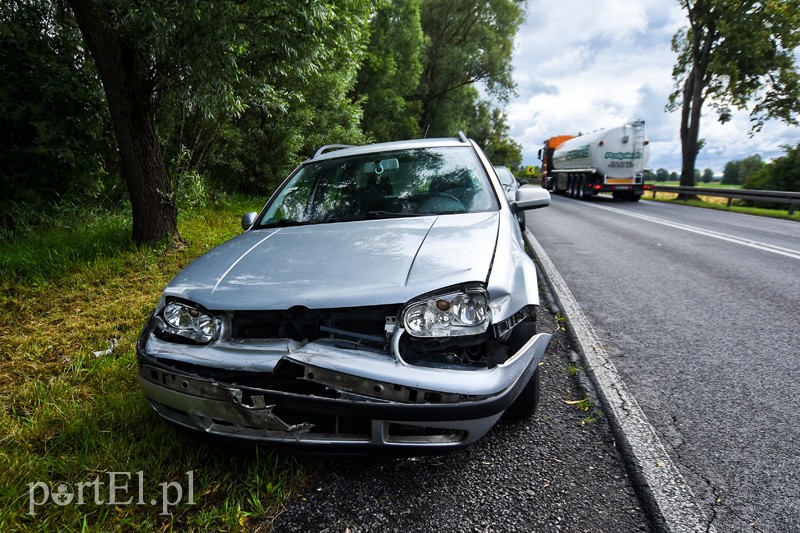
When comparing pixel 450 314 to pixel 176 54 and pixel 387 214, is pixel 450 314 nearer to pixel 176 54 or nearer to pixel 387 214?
pixel 387 214

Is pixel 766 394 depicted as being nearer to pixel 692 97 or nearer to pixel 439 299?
pixel 439 299

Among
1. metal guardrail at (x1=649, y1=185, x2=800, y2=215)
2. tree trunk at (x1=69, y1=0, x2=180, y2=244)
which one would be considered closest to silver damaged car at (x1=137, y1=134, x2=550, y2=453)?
tree trunk at (x1=69, y1=0, x2=180, y2=244)

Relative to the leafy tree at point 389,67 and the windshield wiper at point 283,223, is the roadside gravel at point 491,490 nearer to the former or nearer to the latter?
the windshield wiper at point 283,223

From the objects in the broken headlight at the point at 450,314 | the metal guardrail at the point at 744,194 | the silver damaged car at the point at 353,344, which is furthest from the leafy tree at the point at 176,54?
the metal guardrail at the point at 744,194

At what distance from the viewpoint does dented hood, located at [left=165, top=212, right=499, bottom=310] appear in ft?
5.92

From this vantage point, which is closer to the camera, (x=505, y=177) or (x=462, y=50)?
(x=505, y=177)

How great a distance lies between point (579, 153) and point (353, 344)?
21144mm

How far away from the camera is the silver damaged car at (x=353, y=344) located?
5.42 feet

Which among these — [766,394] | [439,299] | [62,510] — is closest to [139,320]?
[62,510]

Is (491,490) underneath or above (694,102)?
underneath

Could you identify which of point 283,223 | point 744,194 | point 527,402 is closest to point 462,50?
point 744,194

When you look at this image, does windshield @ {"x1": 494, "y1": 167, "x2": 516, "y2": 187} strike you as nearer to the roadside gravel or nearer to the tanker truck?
→ the roadside gravel

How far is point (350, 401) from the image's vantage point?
1625mm

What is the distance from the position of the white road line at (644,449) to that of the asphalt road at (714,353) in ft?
0.15
